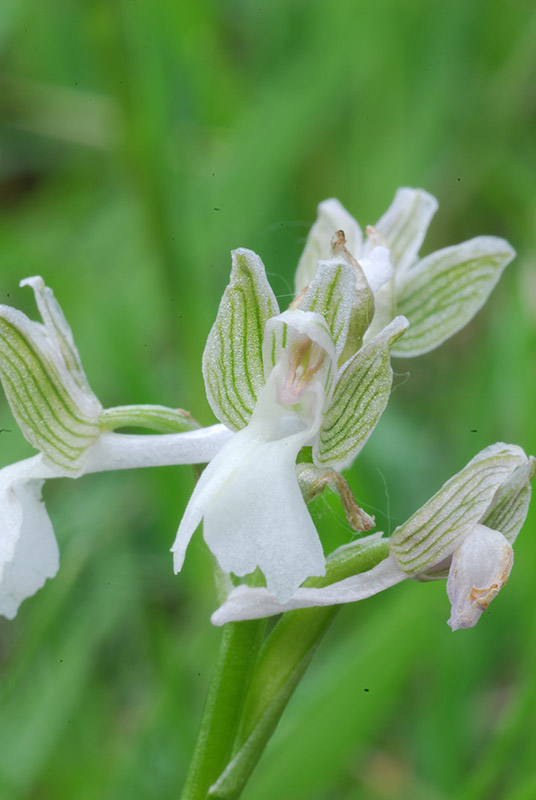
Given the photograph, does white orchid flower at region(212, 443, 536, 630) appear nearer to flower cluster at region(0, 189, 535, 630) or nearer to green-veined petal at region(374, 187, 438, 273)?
flower cluster at region(0, 189, 535, 630)

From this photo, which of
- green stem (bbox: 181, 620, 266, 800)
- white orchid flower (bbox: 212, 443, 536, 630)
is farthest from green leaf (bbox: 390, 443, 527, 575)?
green stem (bbox: 181, 620, 266, 800)

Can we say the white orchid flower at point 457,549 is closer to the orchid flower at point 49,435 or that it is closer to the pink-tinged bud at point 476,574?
the pink-tinged bud at point 476,574

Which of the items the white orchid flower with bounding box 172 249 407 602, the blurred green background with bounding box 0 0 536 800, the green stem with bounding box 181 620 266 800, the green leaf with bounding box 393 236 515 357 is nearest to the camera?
the white orchid flower with bounding box 172 249 407 602

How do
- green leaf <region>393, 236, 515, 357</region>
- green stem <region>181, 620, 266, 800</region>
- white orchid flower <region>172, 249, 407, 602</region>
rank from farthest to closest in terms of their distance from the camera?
green leaf <region>393, 236, 515, 357</region>, green stem <region>181, 620, 266, 800</region>, white orchid flower <region>172, 249, 407, 602</region>

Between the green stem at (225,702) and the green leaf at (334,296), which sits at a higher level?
A: the green leaf at (334,296)

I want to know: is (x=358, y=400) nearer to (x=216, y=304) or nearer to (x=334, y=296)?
(x=334, y=296)

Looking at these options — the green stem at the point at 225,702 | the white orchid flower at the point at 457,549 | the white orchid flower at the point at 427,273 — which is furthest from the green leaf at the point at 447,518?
the white orchid flower at the point at 427,273
